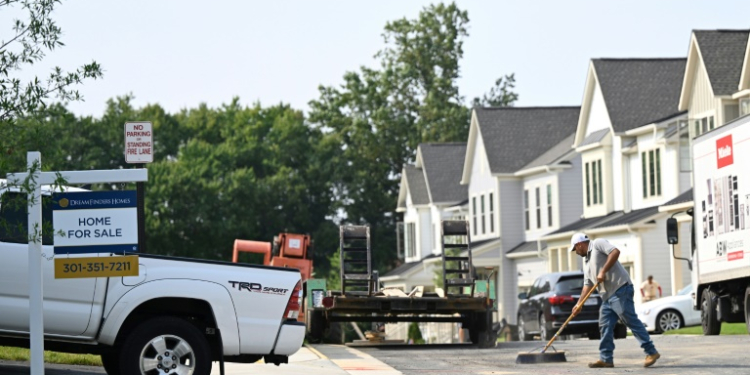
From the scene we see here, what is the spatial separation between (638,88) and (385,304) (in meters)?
26.1

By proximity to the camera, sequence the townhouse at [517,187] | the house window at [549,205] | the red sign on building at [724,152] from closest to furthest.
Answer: the red sign on building at [724,152]
the townhouse at [517,187]
the house window at [549,205]

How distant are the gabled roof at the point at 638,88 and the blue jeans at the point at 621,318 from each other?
29.7 meters

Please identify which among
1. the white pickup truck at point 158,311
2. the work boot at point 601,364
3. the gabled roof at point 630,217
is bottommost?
the work boot at point 601,364

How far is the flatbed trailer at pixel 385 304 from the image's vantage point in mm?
26547

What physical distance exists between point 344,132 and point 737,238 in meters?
59.6

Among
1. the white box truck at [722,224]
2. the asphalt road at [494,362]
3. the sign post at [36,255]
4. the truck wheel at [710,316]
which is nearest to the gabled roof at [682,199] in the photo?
the white box truck at [722,224]

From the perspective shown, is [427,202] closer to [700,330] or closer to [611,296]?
[700,330]

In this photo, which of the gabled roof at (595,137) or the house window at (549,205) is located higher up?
the gabled roof at (595,137)

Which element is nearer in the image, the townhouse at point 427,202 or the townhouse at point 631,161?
the townhouse at point 631,161

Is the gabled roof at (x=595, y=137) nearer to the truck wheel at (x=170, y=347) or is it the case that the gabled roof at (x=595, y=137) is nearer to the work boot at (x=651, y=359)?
the work boot at (x=651, y=359)

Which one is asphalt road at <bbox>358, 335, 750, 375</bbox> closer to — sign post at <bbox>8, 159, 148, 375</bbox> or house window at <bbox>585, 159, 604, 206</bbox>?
sign post at <bbox>8, 159, 148, 375</bbox>

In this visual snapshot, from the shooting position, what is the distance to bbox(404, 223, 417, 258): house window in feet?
243

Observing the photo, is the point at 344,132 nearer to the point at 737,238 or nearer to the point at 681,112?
the point at 681,112

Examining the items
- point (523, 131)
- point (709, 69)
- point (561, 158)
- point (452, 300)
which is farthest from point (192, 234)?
point (452, 300)
